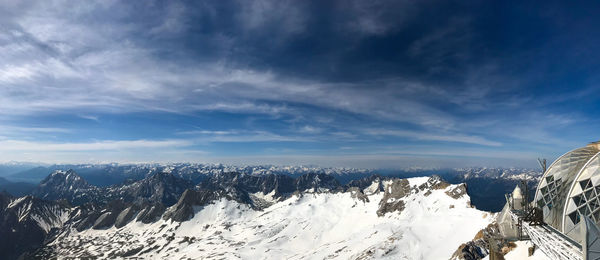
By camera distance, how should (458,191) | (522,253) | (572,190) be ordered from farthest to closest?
(458,191)
(522,253)
(572,190)

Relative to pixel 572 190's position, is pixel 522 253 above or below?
below

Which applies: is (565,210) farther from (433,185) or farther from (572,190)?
(433,185)

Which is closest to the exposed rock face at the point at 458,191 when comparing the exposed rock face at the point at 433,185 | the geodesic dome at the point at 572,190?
the exposed rock face at the point at 433,185

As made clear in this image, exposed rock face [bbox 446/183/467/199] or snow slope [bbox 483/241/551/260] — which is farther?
exposed rock face [bbox 446/183/467/199]

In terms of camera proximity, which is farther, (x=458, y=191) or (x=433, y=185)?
(x=433, y=185)

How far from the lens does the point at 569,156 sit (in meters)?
32.3

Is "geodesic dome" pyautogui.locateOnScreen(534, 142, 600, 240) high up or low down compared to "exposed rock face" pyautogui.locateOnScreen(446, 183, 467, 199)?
up

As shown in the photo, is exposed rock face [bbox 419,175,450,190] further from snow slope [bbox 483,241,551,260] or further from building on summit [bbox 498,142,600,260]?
building on summit [bbox 498,142,600,260]

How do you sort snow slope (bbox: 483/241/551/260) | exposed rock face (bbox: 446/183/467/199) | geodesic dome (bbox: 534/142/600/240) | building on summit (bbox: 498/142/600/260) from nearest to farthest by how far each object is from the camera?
building on summit (bbox: 498/142/600/260) → geodesic dome (bbox: 534/142/600/240) → snow slope (bbox: 483/241/551/260) → exposed rock face (bbox: 446/183/467/199)

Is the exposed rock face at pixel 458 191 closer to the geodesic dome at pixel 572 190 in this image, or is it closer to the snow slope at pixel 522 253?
the snow slope at pixel 522 253

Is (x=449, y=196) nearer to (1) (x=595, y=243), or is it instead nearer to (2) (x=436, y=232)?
(2) (x=436, y=232)

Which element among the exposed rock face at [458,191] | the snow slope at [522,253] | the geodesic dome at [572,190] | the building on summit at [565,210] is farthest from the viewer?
the exposed rock face at [458,191]

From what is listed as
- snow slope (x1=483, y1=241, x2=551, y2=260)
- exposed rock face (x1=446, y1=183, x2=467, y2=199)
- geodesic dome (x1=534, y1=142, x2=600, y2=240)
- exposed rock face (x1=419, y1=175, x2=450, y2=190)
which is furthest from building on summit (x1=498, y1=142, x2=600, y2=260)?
exposed rock face (x1=419, y1=175, x2=450, y2=190)

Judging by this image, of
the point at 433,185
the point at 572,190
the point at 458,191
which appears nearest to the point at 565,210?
the point at 572,190
